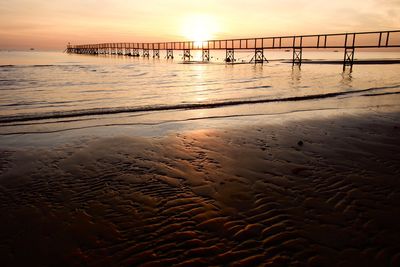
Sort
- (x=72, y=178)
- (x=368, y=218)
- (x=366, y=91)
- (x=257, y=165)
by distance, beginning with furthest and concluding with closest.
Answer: (x=366, y=91) < (x=257, y=165) < (x=72, y=178) < (x=368, y=218)

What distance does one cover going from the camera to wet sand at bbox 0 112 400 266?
308 cm

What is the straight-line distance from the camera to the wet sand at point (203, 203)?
308 cm

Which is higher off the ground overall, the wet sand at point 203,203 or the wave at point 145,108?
the wave at point 145,108

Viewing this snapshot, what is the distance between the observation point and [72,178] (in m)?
4.99

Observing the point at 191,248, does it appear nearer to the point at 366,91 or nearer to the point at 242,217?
the point at 242,217

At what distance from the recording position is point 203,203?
4.11 m

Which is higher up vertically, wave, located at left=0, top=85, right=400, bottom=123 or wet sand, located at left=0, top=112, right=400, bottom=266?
wave, located at left=0, top=85, right=400, bottom=123

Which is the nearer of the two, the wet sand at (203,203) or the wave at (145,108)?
the wet sand at (203,203)

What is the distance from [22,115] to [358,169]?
10.5 meters

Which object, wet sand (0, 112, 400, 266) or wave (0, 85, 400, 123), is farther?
wave (0, 85, 400, 123)

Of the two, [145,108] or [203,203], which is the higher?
[145,108]

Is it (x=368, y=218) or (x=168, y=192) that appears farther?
(x=168, y=192)

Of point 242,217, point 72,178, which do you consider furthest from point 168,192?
point 72,178

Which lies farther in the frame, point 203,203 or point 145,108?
point 145,108
